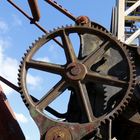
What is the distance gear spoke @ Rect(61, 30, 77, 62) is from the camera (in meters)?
4.56

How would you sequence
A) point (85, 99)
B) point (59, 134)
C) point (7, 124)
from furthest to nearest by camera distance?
point (7, 124)
point (85, 99)
point (59, 134)

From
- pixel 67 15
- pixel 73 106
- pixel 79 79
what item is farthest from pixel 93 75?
pixel 67 15

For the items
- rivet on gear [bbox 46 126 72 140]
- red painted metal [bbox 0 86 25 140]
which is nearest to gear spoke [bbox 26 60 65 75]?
red painted metal [bbox 0 86 25 140]

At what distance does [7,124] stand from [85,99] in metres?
0.80

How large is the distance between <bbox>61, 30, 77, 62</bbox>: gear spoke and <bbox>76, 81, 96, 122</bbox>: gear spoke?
26 cm

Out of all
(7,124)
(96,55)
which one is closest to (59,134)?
(7,124)

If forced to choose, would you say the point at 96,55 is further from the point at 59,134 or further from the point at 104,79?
the point at 59,134

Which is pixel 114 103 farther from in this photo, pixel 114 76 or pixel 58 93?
pixel 58 93

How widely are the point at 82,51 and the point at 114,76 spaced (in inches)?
17.9

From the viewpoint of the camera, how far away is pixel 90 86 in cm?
462

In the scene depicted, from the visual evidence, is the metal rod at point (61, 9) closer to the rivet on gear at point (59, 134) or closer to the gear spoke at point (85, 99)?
the gear spoke at point (85, 99)

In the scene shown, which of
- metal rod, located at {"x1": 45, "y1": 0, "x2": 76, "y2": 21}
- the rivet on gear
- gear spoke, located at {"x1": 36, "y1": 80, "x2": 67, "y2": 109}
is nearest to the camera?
the rivet on gear

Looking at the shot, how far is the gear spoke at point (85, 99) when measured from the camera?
4316 millimetres

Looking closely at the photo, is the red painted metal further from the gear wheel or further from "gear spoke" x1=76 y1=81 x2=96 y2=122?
"gear spoke" x1=76 y1=81 x2=96 y2=122
